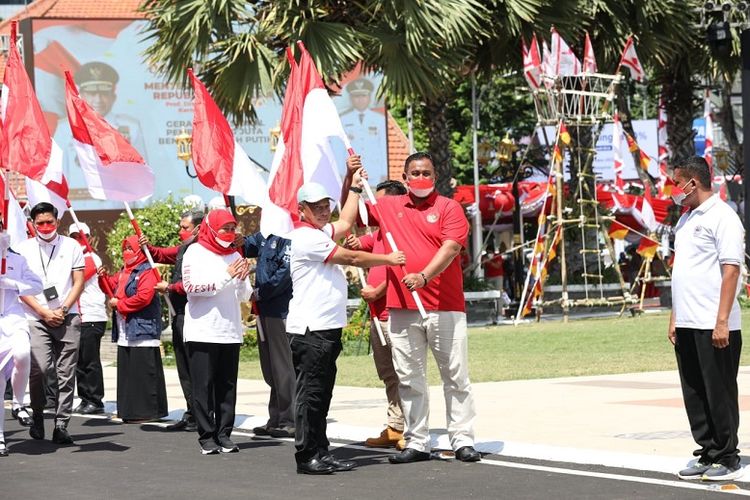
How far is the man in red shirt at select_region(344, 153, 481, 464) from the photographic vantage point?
10492mm

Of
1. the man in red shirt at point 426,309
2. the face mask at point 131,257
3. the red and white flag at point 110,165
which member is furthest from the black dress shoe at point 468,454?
the face mask at point 131,257

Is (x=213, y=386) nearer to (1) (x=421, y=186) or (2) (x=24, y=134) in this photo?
(1) (x=421, y=186)

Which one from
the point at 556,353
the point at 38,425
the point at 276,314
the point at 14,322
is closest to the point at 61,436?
the point at 38,425

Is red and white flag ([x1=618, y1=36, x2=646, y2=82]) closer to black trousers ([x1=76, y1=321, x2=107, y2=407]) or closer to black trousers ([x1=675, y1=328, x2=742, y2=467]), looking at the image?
Result: black trousers ([x1=76, y1=321, x2=107, y2=407])

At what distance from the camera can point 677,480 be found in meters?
9.24

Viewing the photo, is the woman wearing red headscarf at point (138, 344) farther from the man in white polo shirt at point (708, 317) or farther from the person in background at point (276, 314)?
the man in white polo shirt at point (708, 317)

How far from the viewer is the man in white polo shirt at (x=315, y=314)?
33.4 ft

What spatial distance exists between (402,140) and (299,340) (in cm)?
3295

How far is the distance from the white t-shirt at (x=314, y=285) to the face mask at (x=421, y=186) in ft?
2.12

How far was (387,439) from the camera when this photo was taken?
1145 cm

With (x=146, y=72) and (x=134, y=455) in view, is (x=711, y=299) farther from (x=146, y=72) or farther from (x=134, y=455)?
(x=146, y=72)

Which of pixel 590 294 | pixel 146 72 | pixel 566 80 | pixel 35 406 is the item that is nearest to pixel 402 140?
pixel 146 72

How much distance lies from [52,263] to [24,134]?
1.43 meters

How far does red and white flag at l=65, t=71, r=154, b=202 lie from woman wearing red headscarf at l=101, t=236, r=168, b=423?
0.54 metres
